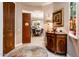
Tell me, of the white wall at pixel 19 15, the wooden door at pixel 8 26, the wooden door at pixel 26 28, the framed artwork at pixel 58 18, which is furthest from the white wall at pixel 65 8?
the wooden door at pixel 8 26

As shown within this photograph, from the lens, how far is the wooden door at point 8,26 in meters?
1.89

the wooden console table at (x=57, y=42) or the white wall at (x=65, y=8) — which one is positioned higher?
the white wall at (x=65, y=8)

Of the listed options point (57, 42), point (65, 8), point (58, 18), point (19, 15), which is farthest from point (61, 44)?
point (19, 15)

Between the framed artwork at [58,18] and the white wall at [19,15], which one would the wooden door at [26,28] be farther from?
the framed artwork at [58,18]

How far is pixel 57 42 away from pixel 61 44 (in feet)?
0.23

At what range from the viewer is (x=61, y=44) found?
195 centimetres

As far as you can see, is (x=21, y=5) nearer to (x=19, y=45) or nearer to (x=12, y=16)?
(x=12, y=16)

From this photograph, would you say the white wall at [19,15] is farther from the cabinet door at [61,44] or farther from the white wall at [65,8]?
the cabinet door at [61,44]

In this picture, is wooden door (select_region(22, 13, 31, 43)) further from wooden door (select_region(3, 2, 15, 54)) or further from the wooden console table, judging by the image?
the wooden console table

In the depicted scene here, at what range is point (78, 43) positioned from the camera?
6.07 ft

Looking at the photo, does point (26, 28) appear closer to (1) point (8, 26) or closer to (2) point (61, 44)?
(1) point (8, 26)

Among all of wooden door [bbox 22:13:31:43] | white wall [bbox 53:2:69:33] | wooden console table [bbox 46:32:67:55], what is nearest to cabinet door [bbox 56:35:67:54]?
wooden console table [bbox 46:32:67:55]

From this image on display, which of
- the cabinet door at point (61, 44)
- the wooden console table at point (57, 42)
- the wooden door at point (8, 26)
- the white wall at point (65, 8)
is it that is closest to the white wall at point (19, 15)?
the wooden door at point (8, 26)

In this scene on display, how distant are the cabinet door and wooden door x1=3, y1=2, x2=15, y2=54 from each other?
2.32ft
